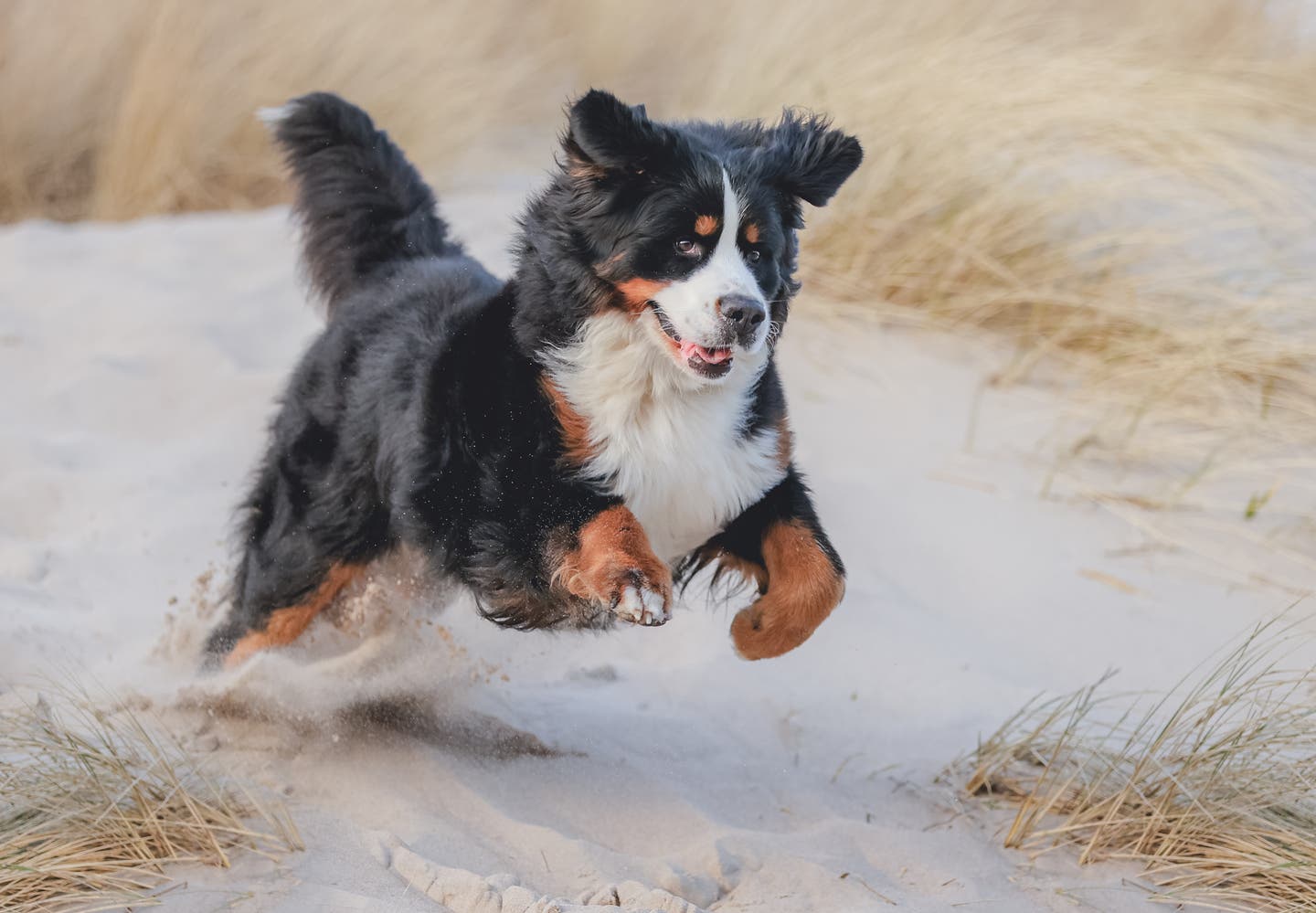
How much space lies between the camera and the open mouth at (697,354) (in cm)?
319

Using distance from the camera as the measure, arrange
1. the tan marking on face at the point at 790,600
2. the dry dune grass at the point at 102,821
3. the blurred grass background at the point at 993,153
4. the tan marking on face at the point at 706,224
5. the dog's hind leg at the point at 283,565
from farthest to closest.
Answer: the blurred grass background at the point at 993,153 < the dog's hind leg at the point at 283,565 < the tan marking on face at the point at 790,600 < the tan marking on face at the point at 706,224 < the dry dune grass at the point at 102,821

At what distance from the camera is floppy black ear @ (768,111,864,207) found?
3422 mm

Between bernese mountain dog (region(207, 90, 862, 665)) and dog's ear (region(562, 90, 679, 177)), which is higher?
dog's ear (region(562, 90, 679, 177))

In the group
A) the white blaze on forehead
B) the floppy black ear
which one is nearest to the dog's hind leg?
the white blaze on forehead

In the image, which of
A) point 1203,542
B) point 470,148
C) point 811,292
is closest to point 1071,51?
point 811,292

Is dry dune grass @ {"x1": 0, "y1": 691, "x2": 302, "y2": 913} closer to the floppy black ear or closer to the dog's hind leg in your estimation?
the dog's hind leg

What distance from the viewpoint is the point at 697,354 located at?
3.20m

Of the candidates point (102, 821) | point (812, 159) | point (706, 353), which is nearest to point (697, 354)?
point (706, 353)

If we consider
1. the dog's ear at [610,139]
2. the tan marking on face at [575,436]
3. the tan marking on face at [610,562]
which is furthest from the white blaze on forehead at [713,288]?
the tan marking on face at [610,562]

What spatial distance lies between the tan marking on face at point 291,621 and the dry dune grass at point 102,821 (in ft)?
2.51

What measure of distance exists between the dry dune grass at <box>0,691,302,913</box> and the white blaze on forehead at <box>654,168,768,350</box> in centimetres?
150

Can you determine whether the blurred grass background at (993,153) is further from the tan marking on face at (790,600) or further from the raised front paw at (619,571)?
the raised front paw at (619,571)

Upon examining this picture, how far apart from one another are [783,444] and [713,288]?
57cm

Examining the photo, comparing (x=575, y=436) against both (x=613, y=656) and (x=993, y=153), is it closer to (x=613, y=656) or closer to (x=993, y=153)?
(x=613, y=656)
